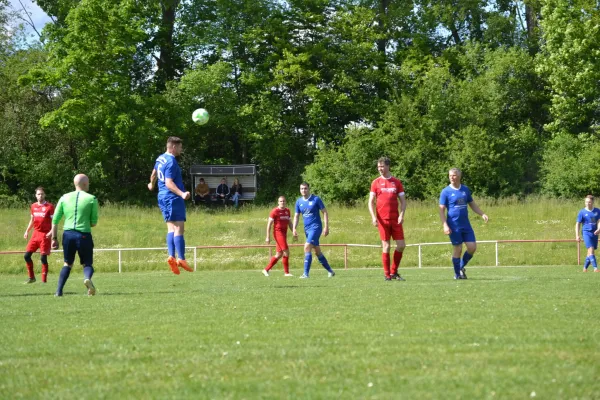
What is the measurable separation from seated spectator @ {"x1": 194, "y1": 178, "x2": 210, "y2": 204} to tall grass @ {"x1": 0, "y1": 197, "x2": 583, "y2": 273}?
1.40 m

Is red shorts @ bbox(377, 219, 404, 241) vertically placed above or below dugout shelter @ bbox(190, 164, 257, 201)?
below

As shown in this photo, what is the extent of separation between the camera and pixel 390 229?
49.5ft

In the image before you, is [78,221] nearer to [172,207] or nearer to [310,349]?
[172,207]

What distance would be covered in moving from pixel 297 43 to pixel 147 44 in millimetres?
9200

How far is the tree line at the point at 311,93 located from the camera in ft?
153

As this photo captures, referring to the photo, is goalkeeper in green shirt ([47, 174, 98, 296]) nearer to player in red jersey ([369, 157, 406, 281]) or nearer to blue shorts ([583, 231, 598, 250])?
player in red jersey ([369, 157, 406, 281])

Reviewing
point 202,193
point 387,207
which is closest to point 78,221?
point 387,207

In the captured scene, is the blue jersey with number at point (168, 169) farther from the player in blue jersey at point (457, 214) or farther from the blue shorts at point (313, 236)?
the blue shorts at point (313, 236)

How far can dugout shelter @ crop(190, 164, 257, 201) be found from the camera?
47.7 meters

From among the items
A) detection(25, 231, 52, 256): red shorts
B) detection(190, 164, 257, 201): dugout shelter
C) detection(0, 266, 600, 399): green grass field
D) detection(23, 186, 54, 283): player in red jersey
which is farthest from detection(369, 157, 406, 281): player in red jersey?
detection(190, 164, 257, 201): dugout shelter

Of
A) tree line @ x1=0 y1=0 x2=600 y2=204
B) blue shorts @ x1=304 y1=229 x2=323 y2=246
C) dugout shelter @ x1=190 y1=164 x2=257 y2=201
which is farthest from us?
dugout shelter @ x1=190 y1=164 x2=257 y2=201

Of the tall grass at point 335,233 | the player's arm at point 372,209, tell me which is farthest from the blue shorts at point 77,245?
the tall grass at point 335,233

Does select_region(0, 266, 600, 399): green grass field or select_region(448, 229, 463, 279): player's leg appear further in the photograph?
select_region(448, 229, 463, 279): player's leg

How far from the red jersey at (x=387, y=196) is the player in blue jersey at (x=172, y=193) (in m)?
3.80
